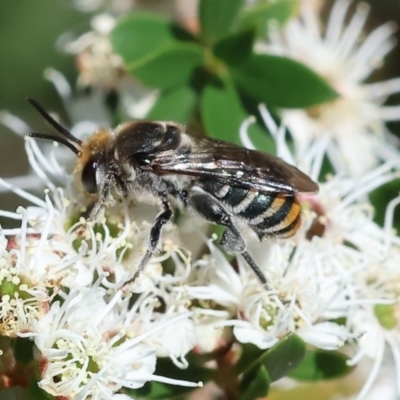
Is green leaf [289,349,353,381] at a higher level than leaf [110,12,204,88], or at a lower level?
lower

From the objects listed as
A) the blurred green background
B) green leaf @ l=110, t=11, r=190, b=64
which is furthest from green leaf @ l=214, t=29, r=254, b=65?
the blurred green background

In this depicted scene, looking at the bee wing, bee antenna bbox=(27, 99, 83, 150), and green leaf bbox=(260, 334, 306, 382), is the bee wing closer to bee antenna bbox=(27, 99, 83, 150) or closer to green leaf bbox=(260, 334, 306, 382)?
bee antenna bbox=(27, 99, 83, 150)

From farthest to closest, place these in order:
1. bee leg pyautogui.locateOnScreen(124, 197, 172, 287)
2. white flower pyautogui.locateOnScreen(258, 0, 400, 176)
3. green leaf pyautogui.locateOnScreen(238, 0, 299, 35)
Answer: white flower pyautogui.locateOnScreen(258, 0, 400, 176) < green leaf pyautogui.locateOnScreen(238, 0, 299, 35) < bee leg pyautogui.locateOnScreen(124, 197, 172, 287)

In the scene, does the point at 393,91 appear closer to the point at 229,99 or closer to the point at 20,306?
the point at 229,99

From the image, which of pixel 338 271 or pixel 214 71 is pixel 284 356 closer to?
pixel 338 271

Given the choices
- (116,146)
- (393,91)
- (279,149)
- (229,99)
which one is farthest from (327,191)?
(393,91)

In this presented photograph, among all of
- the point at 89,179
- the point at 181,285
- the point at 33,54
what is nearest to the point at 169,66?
the point at 89,179
